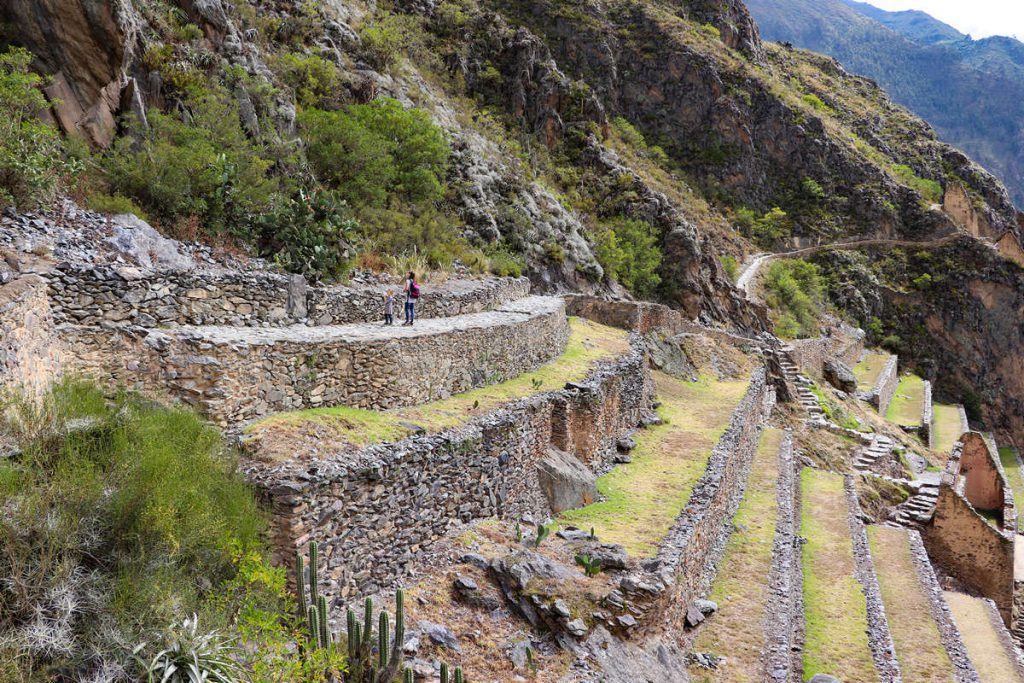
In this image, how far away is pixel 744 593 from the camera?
1170 cm

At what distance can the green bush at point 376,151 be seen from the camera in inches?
699

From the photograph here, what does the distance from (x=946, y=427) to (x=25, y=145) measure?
46.2 m

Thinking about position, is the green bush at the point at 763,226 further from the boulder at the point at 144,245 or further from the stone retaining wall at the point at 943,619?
the boulder at the point at 144,245

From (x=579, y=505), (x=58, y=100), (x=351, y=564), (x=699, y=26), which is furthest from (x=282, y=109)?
(x=699, y=26)

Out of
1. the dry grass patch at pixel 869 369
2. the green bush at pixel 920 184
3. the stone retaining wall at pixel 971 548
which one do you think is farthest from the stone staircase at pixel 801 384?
the green bush at pixel 920 184

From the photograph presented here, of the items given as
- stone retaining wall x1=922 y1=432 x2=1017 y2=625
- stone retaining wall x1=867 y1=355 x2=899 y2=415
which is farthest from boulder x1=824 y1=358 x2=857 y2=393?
stone retaining wall x1=922 y1=432 x2=1017 y2=625

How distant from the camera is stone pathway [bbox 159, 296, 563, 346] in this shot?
8531 millimetres

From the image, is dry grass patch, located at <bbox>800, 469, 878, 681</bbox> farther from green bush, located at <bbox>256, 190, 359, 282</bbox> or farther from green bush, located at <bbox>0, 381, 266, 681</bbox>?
green bush, located at <bbox>256, 190, 359, 282</bbox>

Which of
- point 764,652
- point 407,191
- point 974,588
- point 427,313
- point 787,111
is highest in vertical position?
point 787,111

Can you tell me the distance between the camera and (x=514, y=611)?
7977 millimetres

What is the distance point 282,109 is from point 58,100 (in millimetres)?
6948

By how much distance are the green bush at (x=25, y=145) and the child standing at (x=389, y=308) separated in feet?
17.9

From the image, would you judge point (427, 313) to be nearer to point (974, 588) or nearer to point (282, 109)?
point (282, 109)

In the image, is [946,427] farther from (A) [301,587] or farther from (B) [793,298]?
(A) [301,587]
